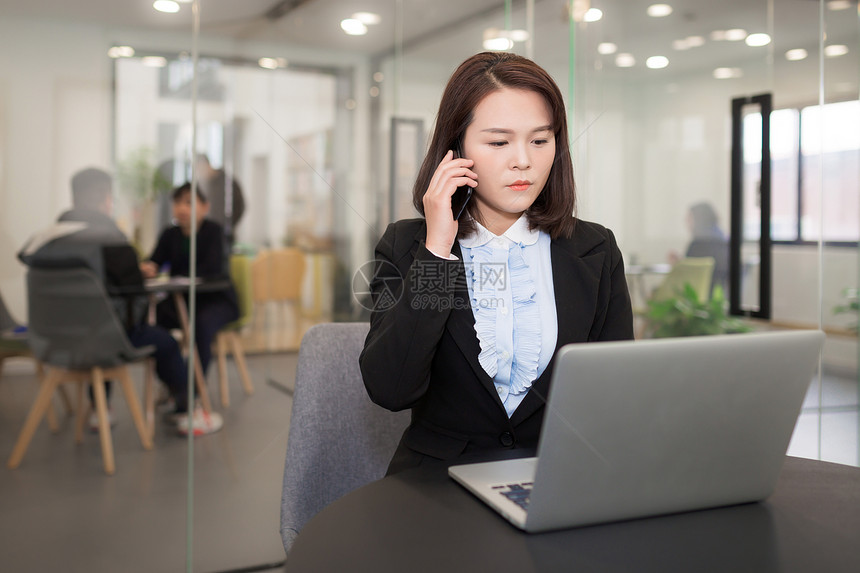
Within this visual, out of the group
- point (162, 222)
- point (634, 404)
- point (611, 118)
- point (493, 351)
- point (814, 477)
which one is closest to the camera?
point (634, 404)

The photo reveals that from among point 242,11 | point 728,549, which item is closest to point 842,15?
point 242,11

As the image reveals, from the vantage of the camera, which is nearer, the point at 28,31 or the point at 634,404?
the point at 634,404

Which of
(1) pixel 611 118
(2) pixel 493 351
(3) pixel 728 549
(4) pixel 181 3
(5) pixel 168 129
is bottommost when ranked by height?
(3) pixel 728 549

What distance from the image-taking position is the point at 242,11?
7.80 ft

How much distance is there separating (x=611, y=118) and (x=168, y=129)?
167 cm

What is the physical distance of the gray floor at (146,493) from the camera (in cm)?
216

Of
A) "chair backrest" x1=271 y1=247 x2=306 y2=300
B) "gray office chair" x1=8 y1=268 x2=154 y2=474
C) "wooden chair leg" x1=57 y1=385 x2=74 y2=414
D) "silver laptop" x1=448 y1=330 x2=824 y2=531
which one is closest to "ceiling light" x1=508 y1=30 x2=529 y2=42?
"chair backrest" x1=271 y1=247 x2=306 y2=300

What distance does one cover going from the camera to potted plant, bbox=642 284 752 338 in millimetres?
2994

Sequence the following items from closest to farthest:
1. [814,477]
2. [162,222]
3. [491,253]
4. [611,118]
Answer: [814,477], [491,253], [162,222], [611,118]

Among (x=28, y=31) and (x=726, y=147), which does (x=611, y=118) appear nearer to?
(x=726, y=147)

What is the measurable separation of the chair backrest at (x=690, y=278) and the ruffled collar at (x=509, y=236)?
65.6 inches

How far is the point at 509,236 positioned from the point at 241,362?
1.29m

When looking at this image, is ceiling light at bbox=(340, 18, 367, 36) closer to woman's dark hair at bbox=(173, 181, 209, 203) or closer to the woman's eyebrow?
woman's dark hair at bbox=(173, 181, 209, 203)

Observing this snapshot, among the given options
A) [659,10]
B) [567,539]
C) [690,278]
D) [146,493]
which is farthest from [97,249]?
[659,10]
